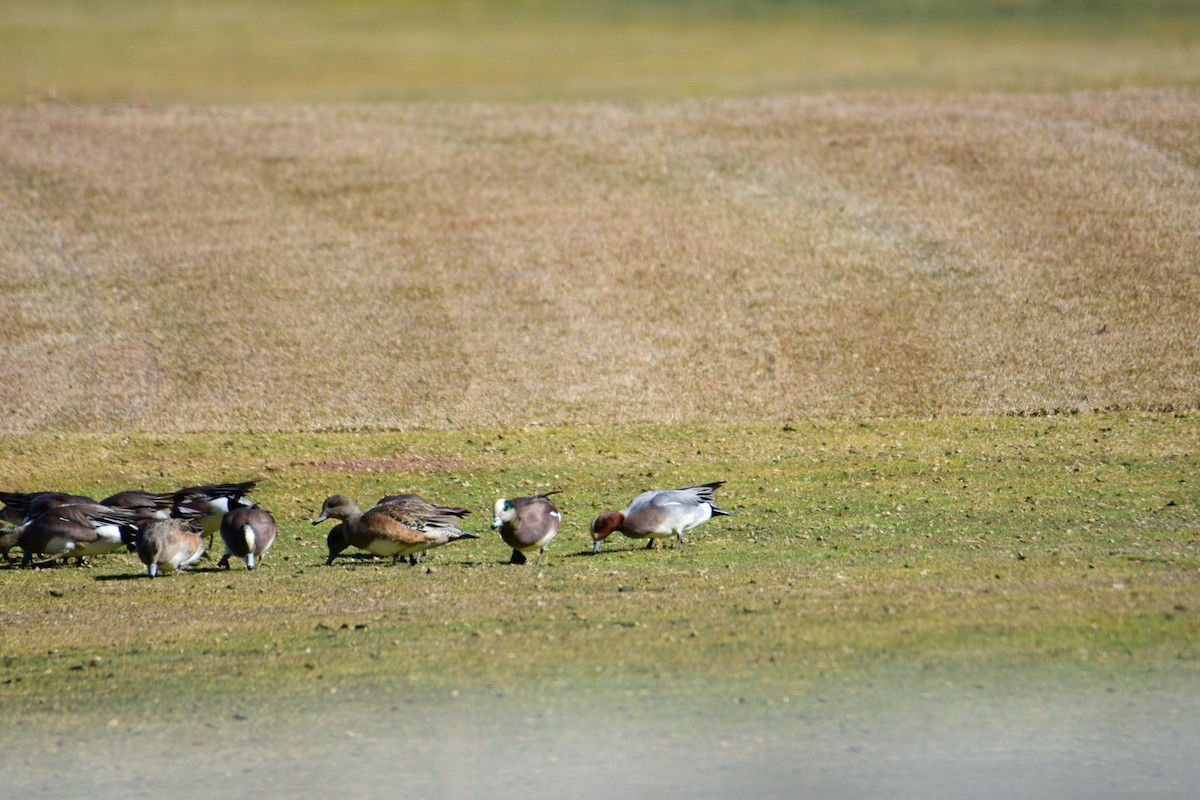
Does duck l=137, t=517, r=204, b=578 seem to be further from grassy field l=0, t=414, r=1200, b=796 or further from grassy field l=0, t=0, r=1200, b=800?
grassy field l=0, t=0, r=1200, b=800

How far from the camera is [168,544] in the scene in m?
15.7

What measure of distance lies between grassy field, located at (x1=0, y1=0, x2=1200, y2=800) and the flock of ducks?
0.41 m

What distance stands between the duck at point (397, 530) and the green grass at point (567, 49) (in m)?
39.9

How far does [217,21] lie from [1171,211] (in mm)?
48294

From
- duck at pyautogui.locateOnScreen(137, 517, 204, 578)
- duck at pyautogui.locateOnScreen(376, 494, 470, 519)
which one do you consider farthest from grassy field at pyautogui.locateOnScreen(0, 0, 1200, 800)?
duck at pyautogui.locateOnScreen(376, 494, 470, 519)

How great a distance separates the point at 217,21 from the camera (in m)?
69.5

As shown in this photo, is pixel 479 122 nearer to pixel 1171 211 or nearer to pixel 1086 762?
pixel 1171 211

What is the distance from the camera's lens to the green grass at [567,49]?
5512cm

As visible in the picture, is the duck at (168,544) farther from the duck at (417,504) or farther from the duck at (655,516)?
the duck at (655,516)

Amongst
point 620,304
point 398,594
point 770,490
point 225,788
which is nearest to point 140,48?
point 620,304

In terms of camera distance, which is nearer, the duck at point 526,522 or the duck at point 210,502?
the duck at point 526,522

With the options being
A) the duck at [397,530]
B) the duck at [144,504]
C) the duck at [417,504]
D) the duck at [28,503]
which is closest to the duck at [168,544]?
the duck at [144,504]

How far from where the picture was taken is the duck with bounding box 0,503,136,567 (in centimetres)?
1645

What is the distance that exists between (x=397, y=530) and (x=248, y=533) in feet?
5.62
